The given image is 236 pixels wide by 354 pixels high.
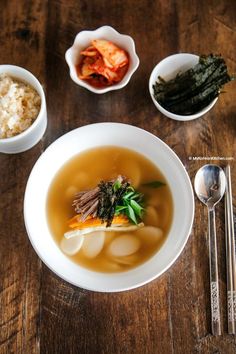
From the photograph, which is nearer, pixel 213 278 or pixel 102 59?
pixel 213 278

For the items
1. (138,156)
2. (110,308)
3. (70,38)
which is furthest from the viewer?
(70,38)

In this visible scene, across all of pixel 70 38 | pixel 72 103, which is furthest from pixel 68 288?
pixel 70 38

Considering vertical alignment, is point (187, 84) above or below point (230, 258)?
above

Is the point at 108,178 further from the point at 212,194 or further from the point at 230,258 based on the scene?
the point at 230,258

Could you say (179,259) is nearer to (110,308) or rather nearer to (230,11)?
(110,308)

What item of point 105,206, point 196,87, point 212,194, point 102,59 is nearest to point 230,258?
point 212,194

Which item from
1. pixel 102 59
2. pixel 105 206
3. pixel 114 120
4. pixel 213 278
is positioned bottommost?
pixel 213 278

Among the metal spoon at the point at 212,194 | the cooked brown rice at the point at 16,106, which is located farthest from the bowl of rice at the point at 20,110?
the metal spoon at the point at 212,194
